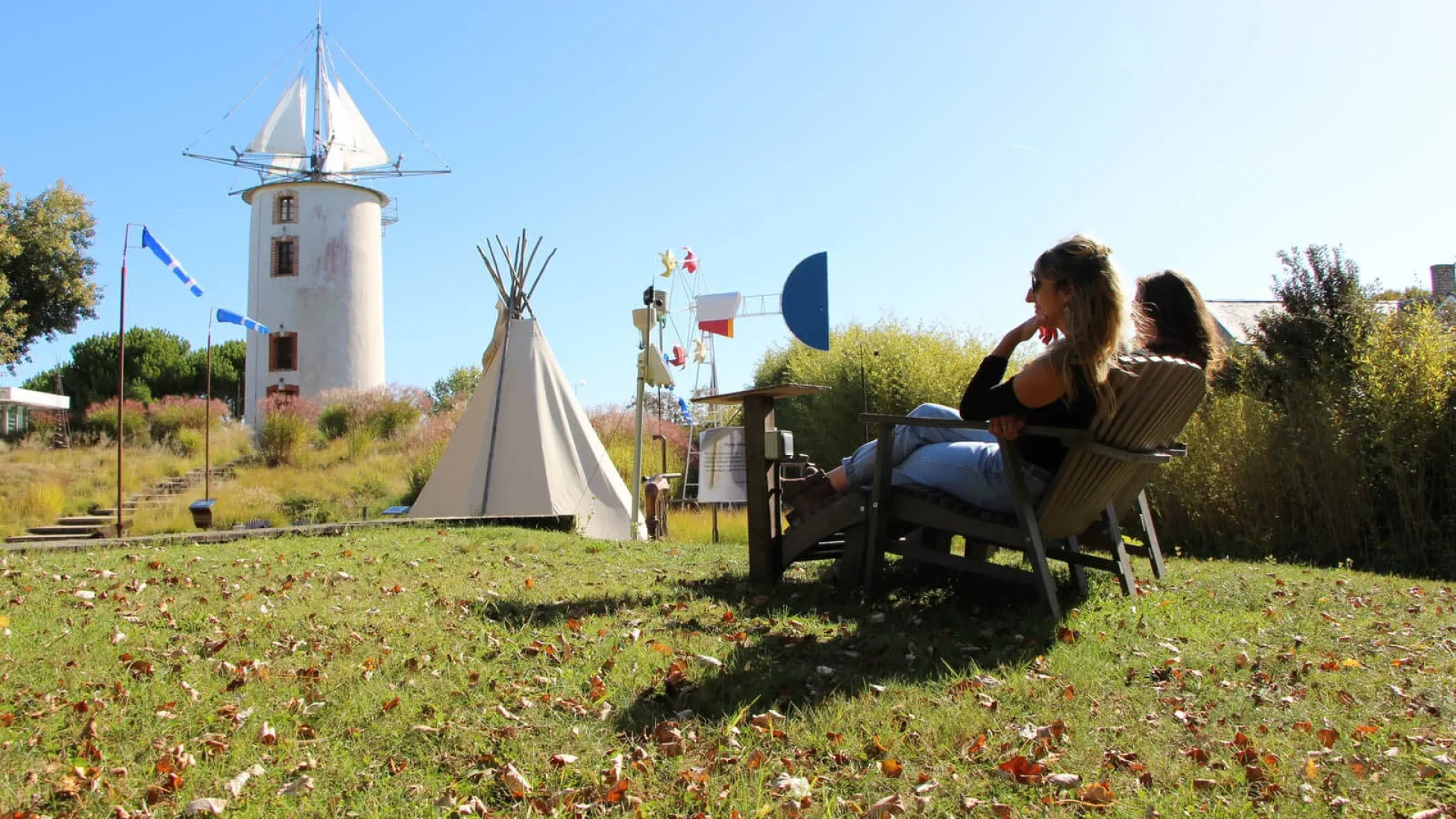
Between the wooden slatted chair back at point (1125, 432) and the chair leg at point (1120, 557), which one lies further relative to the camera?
the chair leg at point (1120, 557)

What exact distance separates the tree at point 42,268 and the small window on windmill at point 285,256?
650 centimetres

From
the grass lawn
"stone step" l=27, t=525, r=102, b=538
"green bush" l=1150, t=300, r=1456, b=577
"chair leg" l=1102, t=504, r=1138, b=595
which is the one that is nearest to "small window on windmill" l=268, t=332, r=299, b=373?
"stone step" l=27, t=525, r=102, b=538

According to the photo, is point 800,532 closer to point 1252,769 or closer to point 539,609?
point 539,609

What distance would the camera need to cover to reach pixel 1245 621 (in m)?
3.60

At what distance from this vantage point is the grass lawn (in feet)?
6.88

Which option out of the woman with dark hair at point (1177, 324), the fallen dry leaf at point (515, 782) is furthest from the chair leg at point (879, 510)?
the fallen dry leaf at point (515, 782)

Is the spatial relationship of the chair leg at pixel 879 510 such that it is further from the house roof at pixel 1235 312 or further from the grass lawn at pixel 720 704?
the house roof at pixel 1235 312

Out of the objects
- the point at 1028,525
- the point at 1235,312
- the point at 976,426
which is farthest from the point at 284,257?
the point at 1028,525

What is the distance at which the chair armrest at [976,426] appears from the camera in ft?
10.4

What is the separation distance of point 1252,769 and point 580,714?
4.98ft

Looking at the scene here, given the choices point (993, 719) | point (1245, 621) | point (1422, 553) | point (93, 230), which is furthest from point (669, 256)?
point (93, 230)

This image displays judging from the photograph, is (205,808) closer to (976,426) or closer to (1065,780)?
(1065,780)

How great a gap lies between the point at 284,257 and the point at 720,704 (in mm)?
27269

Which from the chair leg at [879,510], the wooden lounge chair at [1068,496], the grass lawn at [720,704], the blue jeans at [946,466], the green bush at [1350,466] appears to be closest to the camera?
the grass lawn at [720,704]
